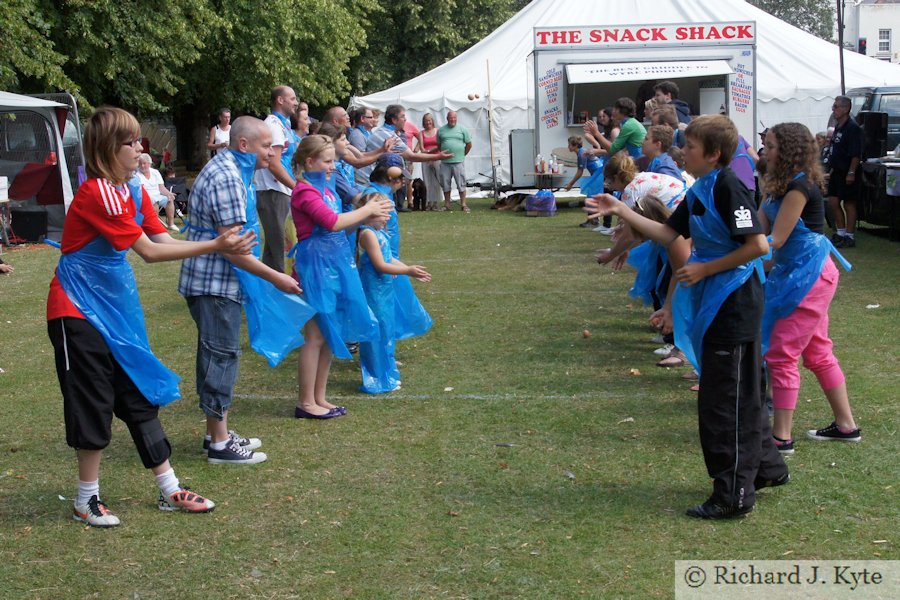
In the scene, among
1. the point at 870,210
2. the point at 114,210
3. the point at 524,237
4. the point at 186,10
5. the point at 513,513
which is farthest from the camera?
the point at 186,10

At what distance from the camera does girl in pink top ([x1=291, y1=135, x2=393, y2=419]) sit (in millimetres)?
6352

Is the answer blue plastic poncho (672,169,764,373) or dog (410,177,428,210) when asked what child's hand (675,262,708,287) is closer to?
blue plastic poncho (672,169,764,373)

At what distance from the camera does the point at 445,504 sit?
493 centimetres

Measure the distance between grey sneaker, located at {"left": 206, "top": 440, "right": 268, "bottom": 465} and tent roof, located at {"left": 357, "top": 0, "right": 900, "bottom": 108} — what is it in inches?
794

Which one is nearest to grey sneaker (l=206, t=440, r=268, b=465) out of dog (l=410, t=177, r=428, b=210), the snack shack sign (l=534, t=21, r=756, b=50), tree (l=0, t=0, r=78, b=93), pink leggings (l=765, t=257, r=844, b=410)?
pink leggings (l=765, t=257, r=844, b=410)

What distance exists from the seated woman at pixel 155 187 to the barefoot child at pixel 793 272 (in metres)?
14.7

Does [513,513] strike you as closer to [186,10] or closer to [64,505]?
[64,505]

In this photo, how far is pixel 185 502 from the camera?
486cm

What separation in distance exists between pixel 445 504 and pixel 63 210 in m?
15.8

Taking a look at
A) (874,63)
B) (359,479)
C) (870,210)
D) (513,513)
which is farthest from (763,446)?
(874,63)

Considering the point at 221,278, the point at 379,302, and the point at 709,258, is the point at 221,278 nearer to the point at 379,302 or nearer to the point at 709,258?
the point at 379,302

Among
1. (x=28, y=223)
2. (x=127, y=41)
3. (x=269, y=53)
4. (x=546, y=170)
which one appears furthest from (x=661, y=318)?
(x=269, y=53)

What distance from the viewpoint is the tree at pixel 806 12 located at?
281 ft

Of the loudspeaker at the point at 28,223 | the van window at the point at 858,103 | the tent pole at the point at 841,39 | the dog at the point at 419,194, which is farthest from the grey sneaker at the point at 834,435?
the tent pole at the point at 841,39
